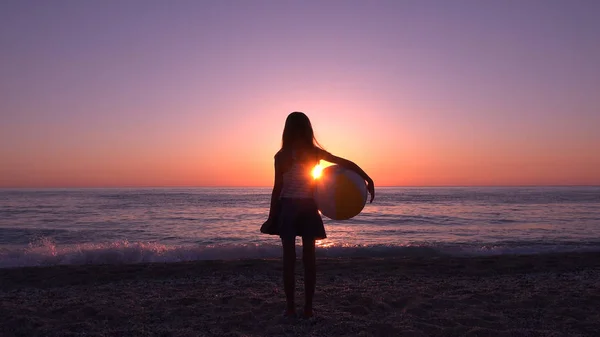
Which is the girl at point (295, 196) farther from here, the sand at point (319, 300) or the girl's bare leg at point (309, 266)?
the sand at point (319, 300)

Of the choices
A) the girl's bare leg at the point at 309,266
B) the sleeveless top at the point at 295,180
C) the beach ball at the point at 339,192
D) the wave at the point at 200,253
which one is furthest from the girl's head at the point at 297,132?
the wave at the point at 200,253

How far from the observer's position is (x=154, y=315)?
4.85 m

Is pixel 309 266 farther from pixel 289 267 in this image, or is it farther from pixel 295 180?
pixel 295 180

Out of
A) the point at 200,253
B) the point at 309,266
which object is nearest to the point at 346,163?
the point at 309,266

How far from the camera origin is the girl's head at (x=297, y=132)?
14.7ft

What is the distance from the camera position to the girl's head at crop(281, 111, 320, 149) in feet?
14.7

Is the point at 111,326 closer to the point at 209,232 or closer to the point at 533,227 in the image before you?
the point at 209,232

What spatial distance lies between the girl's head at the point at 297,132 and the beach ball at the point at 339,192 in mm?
410

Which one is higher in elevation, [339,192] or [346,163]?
[346,163]

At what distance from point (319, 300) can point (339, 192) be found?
5.67ft

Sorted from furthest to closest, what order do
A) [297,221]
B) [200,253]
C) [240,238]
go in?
[240,238], [200,253], [297,221]

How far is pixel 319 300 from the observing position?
18.0 ft

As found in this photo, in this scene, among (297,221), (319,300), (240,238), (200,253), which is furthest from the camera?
(240,238)

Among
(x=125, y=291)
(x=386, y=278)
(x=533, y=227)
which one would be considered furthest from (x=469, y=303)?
(x=533, y=227)
